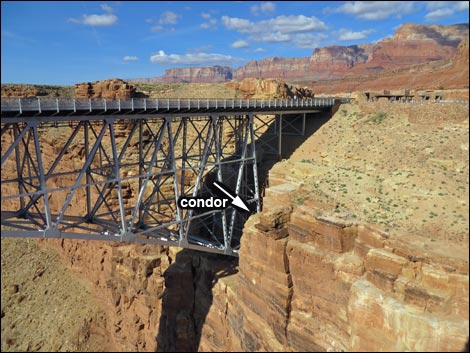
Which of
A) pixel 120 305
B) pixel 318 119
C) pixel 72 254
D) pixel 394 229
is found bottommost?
pixel 120 305

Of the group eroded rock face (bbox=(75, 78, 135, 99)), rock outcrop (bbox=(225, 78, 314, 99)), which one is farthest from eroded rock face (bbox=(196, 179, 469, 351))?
eroded rock face (bbox=(75, 78, 135, 99))

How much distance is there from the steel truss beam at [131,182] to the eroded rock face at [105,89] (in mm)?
5816

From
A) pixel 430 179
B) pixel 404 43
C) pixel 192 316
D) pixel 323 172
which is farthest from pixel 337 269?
pixel 404 43

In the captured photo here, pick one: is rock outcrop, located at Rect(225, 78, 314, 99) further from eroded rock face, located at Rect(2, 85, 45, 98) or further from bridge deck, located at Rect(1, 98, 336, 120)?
eroded rock face, located at Rect(2, 85, 45, 98)

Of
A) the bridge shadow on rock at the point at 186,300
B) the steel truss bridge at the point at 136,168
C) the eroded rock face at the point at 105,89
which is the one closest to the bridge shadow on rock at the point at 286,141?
the steel truss bridge at the point at 136,168

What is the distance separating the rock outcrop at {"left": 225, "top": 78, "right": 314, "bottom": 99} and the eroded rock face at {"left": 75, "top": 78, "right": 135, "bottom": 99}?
1632 centimetres

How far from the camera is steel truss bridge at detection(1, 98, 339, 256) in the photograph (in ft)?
59.2

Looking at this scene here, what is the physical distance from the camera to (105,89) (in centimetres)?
4447

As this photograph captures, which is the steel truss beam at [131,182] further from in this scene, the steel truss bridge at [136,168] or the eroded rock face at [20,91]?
the eroded rock face at [20,91]

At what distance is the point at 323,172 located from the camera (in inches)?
1085

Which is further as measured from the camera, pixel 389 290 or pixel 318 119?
pixel 318 119

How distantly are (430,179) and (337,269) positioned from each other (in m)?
8.65

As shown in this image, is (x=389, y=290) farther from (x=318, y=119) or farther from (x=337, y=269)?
(x=318, y=119)

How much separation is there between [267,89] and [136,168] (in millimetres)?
21978
